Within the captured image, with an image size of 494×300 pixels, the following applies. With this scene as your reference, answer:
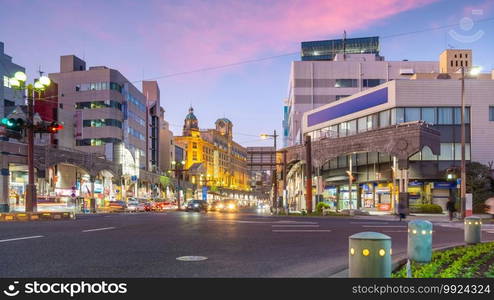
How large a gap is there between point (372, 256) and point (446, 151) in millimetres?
47364

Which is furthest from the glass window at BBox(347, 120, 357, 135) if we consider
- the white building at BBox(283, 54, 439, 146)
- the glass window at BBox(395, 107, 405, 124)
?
the white building at BBox(283, 54, 439, 146)

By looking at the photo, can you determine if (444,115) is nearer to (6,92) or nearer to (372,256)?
(372,256)

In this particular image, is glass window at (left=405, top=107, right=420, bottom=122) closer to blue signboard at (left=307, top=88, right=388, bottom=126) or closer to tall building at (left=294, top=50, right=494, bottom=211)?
Answer: tall building at (left=294, top=50, right=494, bottom=211)

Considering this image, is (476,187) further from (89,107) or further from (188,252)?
(89,107)

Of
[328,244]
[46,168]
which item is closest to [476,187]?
[328,244]

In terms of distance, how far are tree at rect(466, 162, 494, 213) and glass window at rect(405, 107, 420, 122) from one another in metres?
7.21

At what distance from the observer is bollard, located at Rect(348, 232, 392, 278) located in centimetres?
604

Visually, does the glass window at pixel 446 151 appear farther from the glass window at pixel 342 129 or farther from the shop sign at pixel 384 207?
the glass window at pixel 342 129

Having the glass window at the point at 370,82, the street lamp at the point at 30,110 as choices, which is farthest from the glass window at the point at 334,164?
the street lamp at the point at 30,110

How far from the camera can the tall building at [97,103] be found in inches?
3305

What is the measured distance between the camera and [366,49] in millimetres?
130875

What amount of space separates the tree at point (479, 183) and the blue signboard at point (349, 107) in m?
11.5

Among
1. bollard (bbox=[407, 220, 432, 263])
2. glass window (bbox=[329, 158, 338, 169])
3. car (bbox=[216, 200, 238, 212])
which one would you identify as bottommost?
car (bbox=[216, 200, 238, 212])

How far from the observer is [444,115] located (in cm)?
4997
